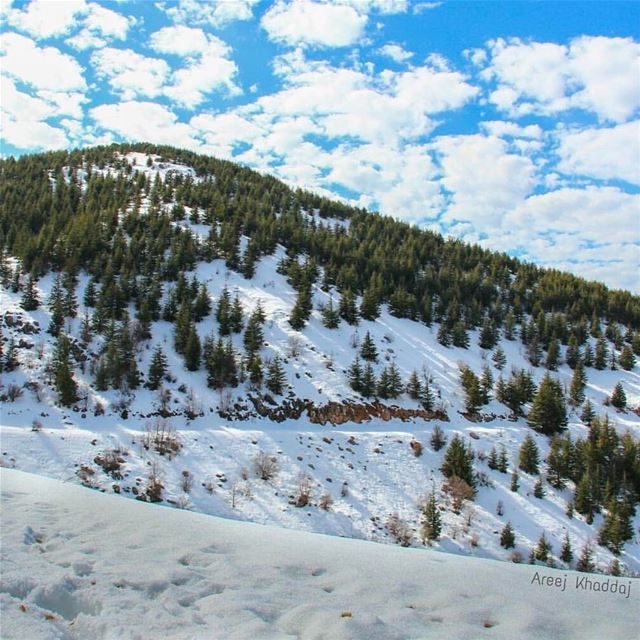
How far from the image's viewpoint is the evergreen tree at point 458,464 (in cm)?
2808

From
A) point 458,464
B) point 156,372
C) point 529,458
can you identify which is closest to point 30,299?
point 156,372

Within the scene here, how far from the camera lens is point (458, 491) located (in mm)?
26438

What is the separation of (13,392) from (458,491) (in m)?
29.8

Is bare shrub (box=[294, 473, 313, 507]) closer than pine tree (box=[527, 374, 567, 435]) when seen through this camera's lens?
Yes

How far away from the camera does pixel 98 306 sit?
130 ft

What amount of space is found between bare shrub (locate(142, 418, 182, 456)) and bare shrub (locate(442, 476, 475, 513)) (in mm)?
16566

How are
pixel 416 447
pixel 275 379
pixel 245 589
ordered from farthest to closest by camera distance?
pixel 275 379 < pixel 416 447 < pixel 245 589

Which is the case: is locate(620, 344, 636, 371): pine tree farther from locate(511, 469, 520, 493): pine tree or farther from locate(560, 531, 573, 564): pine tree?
locate(560, 531, 573, 564): pine tree

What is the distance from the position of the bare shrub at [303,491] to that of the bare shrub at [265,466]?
1.61m

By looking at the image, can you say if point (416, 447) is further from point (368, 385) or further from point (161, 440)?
point (161, 440)

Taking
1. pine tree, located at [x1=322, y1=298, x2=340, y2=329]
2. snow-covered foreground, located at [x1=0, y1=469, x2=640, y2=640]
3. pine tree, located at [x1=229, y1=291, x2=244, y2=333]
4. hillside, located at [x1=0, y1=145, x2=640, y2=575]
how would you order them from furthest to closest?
pine tree, located at [x1=322, y1=298, x2=340, y2=329]
pine tree, located at [x1=229, y1=291, x2=244, y2=333]
hillside, located at [x1=0, y1=145, x2=640, y2=575]
snow-covered foreground, located at [x1=0, y1=469, x2=640, y2=640]

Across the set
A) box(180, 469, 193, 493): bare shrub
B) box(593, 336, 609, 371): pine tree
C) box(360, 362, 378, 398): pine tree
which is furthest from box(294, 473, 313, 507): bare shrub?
box(593, 336, 609, 371): pine tree

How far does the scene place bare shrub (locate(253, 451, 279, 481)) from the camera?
992 inches

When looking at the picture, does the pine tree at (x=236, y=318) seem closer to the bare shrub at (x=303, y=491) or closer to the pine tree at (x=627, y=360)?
the bare shrub at (x=303, y=491)
